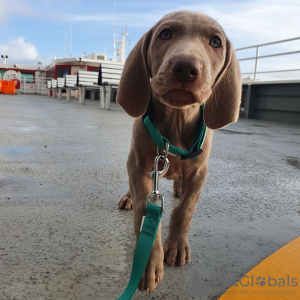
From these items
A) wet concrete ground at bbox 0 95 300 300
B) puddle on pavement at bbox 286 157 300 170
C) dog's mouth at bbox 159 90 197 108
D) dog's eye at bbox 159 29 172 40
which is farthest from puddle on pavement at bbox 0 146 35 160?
puddle on pavement at bbox 286 157 300 170

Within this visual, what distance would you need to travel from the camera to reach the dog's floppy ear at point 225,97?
5.82 ft

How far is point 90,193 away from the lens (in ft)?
8.72

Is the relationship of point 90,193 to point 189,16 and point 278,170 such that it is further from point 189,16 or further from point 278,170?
point 278,170

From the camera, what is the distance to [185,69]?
1354mm

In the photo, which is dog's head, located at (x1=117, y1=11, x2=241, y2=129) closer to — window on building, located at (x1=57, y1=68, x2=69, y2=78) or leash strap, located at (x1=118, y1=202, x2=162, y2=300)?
leash strap, located at (x1=118, y1=202, x2=162, y2=300)

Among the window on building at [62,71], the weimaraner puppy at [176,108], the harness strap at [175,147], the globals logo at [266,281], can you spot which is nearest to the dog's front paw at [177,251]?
the weimaraner puppy at [176,108]

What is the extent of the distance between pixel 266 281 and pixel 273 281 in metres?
0.03

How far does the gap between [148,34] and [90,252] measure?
1.18 meters

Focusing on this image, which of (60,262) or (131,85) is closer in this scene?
(60,262)

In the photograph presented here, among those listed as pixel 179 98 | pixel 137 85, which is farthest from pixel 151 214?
pixel 137 85

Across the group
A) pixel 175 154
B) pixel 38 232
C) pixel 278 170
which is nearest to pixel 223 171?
pixel 278 170

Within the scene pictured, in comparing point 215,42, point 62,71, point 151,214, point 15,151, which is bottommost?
point 15,151

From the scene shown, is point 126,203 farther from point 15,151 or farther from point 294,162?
point 294,162

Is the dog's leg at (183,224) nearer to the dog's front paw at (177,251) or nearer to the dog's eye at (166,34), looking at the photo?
the dog's front paw at (177,251)
